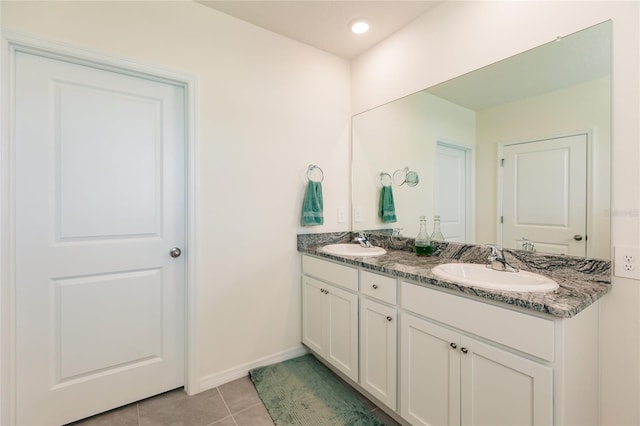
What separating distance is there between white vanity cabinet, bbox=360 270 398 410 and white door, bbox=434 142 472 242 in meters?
0.61

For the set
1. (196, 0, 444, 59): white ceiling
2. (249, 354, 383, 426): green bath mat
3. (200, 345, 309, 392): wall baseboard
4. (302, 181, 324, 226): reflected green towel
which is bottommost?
(249, 354, 383, 426): green bath mat

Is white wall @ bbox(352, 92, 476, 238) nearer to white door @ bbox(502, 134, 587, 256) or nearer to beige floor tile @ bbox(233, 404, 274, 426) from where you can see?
white door @ bbox(502, 134, 587, 256)

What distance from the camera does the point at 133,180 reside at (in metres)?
1.67

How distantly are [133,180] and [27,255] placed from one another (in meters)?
0.59

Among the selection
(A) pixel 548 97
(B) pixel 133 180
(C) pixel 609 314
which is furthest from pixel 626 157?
(B) pixel 133 180

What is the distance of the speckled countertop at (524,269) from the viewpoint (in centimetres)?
98

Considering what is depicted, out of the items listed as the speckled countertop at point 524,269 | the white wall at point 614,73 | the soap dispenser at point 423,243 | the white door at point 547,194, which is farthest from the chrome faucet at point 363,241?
the white wall at point 614,73

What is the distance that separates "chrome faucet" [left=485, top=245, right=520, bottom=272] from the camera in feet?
4.69

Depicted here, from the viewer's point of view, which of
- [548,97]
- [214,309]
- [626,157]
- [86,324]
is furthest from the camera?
[214,309]

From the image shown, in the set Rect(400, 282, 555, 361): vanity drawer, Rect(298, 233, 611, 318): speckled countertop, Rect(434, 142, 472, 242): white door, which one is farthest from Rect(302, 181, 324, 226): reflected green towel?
Rect(400, 282, 555, 361): vanity drawer

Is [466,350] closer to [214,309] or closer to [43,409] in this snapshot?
[214,309]

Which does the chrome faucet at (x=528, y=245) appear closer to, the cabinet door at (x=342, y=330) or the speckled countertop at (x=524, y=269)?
the speckled countertop at (x=524, y=269)

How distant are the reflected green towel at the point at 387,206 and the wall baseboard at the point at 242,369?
1201 millimetres

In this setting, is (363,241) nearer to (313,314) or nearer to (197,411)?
(313,314)
